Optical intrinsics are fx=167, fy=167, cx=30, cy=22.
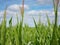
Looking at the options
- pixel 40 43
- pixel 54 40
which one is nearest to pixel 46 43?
pixel 40 43

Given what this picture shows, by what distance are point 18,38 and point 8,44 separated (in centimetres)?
6

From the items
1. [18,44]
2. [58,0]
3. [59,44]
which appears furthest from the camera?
[59,44]

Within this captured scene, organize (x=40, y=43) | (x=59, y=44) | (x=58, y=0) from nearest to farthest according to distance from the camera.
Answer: (x=58, y=0) < (x=59, y=44) < (x=40, y=43)

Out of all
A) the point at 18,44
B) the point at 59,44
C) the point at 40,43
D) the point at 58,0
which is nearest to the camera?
the point at 58,0

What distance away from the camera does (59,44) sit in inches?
44.9

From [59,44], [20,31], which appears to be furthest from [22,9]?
[59,44]

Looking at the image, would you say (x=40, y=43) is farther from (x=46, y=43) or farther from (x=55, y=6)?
(x=55, y=6)

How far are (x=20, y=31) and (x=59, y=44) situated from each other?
0.37m

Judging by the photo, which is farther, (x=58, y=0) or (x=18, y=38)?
(x=18, y=38)

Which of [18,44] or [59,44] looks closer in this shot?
[18,44]

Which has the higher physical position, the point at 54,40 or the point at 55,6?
the point at 55,6

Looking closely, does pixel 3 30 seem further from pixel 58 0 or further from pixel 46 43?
pixel 46 43

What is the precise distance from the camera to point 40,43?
4.18ft

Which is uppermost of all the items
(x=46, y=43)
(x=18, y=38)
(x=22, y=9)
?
(x=22, y=9)
